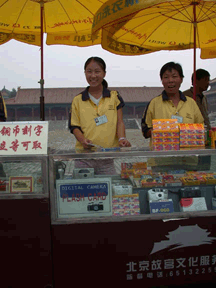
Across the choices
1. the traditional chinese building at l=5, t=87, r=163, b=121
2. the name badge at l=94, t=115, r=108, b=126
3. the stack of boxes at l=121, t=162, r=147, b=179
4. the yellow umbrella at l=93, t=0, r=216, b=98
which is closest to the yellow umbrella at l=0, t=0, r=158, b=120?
the yellow umbrella at l=93, t=0, r=216, b=98

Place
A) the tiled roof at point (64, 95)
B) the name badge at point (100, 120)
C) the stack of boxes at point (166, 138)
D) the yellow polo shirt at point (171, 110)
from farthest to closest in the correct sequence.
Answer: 1. the tiled roof at point (64, 95)
2. the yellow polo shirt at point (171, 110)
3. the name badge at point (100, 120)
4. the stack of boxes at point (166, 138)

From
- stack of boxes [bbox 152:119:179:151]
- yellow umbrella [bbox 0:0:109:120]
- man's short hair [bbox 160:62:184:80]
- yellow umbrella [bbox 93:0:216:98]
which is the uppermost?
yellow umbrella [bbox 0:0:109:120]

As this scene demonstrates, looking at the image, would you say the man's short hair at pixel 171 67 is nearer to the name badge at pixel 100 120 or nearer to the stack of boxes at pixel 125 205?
the name badge at pixel 100 120

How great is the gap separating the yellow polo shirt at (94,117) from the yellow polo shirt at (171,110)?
1.17 feet

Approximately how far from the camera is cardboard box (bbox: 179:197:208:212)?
5.98 feet

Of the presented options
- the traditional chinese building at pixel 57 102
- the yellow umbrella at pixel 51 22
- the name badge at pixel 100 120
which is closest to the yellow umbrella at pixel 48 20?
the yellow umbrella at pixel 51 22

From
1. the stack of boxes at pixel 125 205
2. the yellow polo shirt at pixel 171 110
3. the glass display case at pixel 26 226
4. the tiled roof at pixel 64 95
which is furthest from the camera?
the tiled roof at pixel 64 95

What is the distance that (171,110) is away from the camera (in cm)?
249

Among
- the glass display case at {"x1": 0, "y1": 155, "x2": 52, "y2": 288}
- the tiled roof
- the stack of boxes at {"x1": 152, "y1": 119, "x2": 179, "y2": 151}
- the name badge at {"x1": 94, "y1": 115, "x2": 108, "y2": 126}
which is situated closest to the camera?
the glass display case at {"x1": 0, "y1": 155, "x2": 52, "y2": 288}

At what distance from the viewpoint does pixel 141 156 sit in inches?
69.7

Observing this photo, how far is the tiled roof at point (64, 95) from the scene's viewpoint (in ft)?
105

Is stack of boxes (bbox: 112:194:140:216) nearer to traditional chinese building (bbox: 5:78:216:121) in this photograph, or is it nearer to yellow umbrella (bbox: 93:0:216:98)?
yellow umbrella (bbox: 93:0:216:98)

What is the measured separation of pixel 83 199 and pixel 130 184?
0.34 m

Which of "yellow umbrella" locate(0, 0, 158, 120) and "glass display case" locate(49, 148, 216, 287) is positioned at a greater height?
"yellow umbrella" locate(0, 0, 158, 120)
